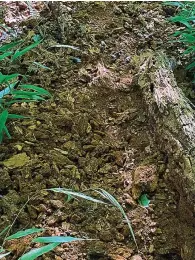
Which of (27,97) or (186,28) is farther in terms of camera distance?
(186,28)

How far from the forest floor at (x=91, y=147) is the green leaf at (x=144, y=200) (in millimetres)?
11

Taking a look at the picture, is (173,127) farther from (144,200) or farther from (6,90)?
(6,90)

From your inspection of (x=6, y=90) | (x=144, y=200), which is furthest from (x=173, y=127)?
(x=6, y=90)

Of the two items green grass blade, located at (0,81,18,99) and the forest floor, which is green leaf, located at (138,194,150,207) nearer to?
the forest floor

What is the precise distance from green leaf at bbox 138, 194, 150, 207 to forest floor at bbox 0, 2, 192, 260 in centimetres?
1

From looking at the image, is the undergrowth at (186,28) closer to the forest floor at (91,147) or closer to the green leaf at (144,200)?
the forest floor at (91,147)

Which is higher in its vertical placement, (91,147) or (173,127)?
(173,127)

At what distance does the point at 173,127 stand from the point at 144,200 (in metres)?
0.23

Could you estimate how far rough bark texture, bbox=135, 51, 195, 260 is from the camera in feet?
3.67

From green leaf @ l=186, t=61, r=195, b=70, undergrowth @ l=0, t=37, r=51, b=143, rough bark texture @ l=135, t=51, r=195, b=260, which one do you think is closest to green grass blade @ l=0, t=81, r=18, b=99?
undergrowth @ l=0, t=37, r=51, b=143

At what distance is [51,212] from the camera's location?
1154 mm

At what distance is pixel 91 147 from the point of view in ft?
A: 4.40

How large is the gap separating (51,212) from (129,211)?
216 mm

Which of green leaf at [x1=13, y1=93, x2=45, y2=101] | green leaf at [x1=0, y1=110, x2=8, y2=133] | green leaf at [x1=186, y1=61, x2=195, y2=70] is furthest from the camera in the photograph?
green leaf at [x1=186, y1=61, x2=195, y2=70]
